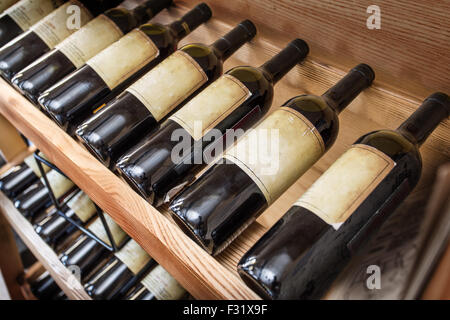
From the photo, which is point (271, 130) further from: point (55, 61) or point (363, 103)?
point (55, 61)

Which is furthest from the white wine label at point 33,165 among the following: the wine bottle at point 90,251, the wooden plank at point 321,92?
the wooden plank at point 321,92

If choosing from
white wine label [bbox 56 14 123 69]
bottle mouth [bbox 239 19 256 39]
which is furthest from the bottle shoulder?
white wine label [bbox 56 14 123 69]

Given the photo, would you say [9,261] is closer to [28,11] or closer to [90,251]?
[90,251]

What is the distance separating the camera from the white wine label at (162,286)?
3.06 feet

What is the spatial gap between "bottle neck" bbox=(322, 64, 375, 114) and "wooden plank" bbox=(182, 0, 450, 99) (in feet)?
0.09

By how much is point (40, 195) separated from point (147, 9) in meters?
0.67

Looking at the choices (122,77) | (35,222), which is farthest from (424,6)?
(35,222)

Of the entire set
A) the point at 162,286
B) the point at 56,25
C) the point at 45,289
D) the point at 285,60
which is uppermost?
the point at 56,25

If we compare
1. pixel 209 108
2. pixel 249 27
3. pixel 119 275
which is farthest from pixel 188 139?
pixel 119 275

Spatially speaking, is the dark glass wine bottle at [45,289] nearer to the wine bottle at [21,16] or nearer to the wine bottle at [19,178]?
the wine bottle at [19,178]

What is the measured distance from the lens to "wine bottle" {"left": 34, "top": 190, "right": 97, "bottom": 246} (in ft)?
3.48

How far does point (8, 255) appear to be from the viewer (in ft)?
4.34

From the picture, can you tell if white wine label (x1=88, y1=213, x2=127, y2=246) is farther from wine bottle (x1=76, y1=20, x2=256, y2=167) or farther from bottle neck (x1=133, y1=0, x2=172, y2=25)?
bottle neck (x1=133, y1=0, x2=172, y2=25)

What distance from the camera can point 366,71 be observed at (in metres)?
0.61
